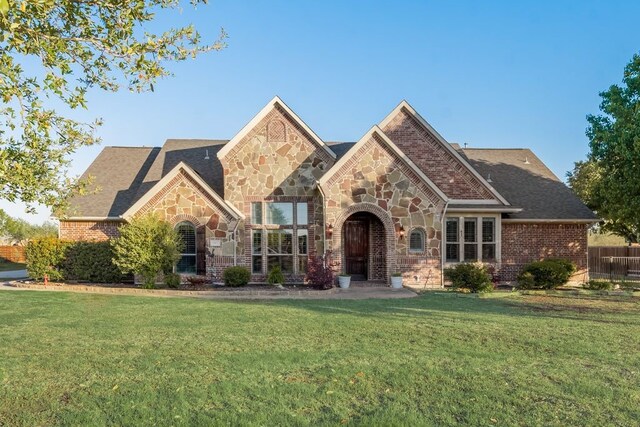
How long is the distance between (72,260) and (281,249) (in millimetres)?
8406

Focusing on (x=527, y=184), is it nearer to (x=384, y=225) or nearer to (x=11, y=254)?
(x=384, y=225)

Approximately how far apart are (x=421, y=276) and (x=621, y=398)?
12.6 meters

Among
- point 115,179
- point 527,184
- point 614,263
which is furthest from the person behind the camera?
point 614,263

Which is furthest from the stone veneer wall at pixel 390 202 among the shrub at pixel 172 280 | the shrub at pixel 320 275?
the shrub at pixel 172 280

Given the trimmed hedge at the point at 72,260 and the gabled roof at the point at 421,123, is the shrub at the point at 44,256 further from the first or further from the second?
the gabled roof at the point at 421,123

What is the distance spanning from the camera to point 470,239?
771 inches

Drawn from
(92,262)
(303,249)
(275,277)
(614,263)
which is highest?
(303,249)

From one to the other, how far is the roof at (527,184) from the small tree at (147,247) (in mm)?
13955

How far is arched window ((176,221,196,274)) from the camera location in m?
18.4

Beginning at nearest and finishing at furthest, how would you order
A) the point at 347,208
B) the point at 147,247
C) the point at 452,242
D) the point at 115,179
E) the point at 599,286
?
the point at 147,247 → the point at 347,208 → the point at 599,286 → the point at 452,242 → the point at 115,179

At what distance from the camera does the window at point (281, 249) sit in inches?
755

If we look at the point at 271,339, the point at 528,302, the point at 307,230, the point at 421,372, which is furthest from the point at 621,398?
the point at 307,230

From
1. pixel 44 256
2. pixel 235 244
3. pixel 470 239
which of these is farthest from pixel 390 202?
pixel 44 256

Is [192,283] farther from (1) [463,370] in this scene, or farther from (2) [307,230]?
(1) [463,370]
